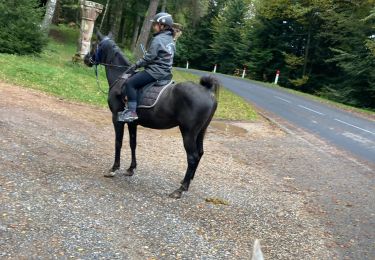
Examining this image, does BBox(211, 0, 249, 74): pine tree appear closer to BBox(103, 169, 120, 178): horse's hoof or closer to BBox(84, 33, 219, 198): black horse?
BBox(84, 33, 219, 198): black horse

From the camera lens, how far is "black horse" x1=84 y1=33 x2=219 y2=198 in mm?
6992

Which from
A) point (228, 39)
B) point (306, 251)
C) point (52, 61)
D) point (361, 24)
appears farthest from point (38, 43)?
point (228, 39)

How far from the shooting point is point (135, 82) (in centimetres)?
723

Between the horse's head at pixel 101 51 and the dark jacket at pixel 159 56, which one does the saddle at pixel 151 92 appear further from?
the horse's head at pixel 101 51

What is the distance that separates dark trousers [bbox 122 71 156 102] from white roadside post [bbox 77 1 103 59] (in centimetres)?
1225

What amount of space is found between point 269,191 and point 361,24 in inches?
1094

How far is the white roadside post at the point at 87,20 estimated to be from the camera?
18516 millimetres

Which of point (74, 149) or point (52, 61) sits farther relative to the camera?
point (52, 61)

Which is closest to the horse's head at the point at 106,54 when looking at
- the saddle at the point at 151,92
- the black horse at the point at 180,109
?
the black horse at the point at 180,109

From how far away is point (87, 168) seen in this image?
7668mm

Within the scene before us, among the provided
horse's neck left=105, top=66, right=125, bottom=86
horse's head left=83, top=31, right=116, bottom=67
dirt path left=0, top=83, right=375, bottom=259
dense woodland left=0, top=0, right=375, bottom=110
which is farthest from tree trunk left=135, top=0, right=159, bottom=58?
horse's neck left=105, top=66, right=125, bottom=86

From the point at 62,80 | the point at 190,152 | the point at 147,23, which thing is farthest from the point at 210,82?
the point at 147,23

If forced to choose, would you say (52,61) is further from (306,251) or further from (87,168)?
(306,251)

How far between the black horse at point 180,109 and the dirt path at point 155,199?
67 centimetres
